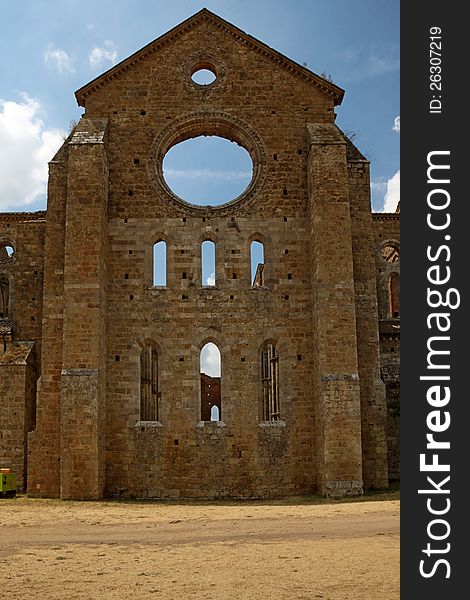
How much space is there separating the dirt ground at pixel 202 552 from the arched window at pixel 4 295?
13899 millimetres

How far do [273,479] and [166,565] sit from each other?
32.2 feet

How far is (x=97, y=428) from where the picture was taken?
18.8 m

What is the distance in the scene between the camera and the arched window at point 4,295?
29766 millimetres

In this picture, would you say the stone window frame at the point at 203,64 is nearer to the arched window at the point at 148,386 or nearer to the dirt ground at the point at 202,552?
the arched window at the point at 148,386

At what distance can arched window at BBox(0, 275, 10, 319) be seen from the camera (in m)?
29.8

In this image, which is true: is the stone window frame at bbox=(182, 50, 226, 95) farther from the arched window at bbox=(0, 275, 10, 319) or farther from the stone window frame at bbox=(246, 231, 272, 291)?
the arched window at bbox=(0, 275, 10, 319)

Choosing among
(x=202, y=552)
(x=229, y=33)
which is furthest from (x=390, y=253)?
(x=202, y=552)

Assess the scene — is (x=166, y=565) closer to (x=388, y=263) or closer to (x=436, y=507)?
(x=436, y=507)

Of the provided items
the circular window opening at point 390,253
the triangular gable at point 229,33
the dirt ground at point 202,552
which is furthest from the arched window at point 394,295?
the dirt ground at point 202,552

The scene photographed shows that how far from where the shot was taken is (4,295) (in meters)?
31.1

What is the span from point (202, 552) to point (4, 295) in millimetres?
21964

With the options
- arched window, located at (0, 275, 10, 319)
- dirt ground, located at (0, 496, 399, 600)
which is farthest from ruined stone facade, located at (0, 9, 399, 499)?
arched window, located at (0, 275, 10, 319)

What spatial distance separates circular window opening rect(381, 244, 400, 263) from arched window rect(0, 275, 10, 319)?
48.9 ft

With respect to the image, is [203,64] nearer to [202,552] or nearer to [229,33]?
[229,33]
